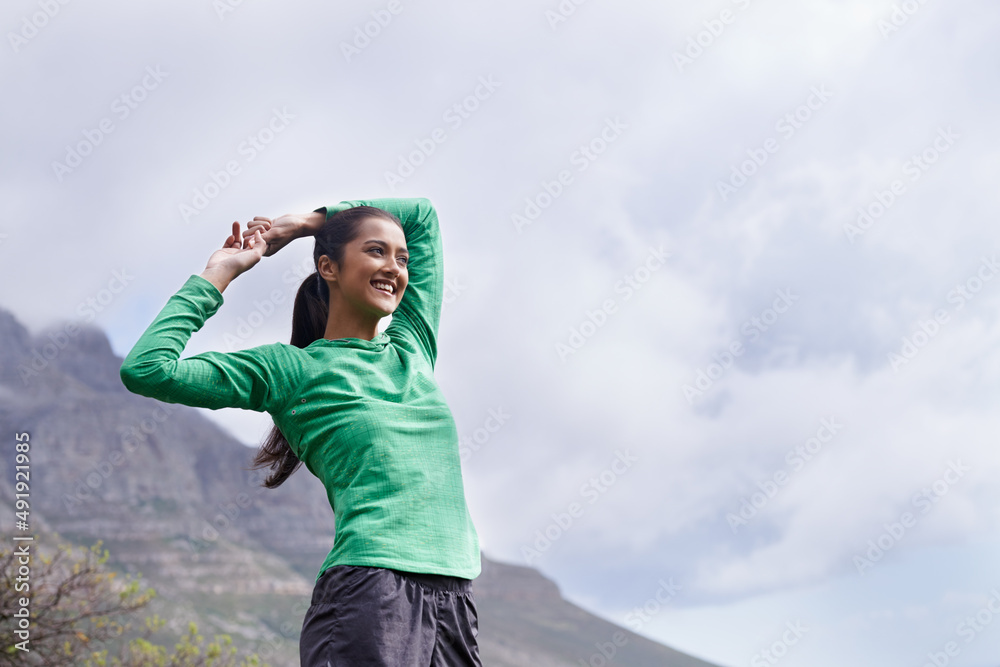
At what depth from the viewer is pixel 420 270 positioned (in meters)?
2.94

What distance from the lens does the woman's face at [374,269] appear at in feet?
8.43

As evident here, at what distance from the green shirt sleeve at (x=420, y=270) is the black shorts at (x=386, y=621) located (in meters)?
0.75

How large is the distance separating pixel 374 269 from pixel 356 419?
0.43 meters

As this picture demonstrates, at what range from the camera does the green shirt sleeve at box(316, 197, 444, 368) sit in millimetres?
2830

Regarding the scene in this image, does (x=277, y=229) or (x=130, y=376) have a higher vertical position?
(x=277, y=229)

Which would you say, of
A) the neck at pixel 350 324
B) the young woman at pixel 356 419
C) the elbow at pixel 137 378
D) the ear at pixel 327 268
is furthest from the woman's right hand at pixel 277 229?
the elbow at pixel 137 378

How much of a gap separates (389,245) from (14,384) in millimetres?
101781

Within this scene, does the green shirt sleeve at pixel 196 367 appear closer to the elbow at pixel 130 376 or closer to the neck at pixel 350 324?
the elbow at pixel 130 376

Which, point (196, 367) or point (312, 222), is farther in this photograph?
point (312, 222)

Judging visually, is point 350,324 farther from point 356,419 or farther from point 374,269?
point 356,419

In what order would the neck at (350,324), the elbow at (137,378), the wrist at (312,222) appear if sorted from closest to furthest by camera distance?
the elbow at (137,378), the neck at (350,324), the wrist at (312,222)

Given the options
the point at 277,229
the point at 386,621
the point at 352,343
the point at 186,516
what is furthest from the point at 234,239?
the point at 186,516

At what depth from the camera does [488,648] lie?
8431cm

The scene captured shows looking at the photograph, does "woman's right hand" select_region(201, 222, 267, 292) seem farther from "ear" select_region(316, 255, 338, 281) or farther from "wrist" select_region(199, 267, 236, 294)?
"ear" select_region(316, 255, 338, 281)
